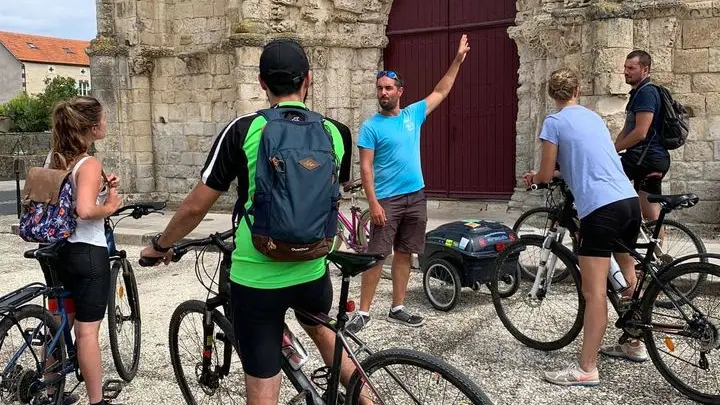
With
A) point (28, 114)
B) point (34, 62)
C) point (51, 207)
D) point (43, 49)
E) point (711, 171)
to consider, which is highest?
point (43, 49)

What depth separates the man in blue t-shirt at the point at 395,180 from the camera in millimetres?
4828

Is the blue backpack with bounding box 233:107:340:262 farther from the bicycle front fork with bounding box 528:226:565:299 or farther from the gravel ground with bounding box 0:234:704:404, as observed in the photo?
the bicycle front fork with bounding box 528:226:565:299

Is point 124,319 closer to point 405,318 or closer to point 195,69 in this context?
point 405,318

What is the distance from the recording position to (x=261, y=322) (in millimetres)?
2455

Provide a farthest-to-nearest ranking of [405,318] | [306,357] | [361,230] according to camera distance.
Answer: [361,230] < [405,318] < [306,357]

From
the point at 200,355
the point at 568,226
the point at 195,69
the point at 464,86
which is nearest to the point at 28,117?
the point at 195,69

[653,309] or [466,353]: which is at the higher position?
[653,309]

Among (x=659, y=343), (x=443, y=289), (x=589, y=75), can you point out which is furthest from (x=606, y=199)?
(x=589, y=75)

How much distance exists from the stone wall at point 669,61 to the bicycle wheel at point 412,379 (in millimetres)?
6023

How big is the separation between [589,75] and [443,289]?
140 inches

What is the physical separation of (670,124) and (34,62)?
216 feet

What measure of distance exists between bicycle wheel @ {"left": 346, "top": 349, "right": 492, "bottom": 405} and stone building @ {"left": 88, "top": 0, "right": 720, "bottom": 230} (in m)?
6.03

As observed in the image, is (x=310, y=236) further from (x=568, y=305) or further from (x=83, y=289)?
(x=568, y=305)

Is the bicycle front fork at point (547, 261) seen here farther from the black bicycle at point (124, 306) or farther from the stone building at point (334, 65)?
the stone building at point (334, 65)
